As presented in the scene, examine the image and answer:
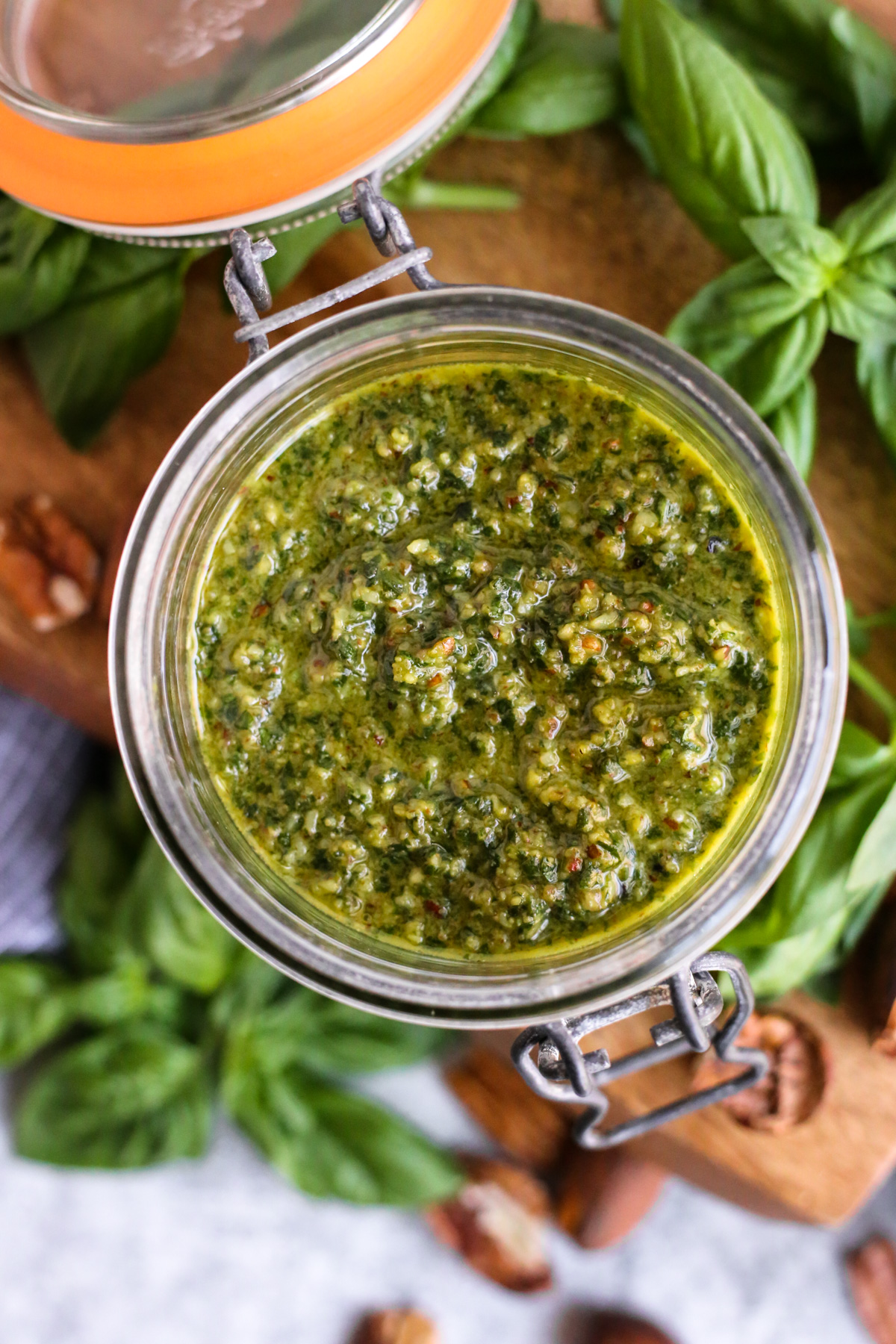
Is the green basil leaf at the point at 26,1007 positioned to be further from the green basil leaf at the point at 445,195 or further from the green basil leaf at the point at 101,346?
the green basil leaf at the point at 445,195

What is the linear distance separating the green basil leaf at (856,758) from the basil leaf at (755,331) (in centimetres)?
33

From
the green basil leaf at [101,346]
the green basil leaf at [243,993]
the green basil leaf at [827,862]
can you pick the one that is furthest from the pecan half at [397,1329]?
the green basil leaf at [101,346]

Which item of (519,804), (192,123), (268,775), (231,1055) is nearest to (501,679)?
(519,804)

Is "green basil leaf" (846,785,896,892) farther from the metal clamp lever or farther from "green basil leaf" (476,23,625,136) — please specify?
"green basil leaf" (476,23,625,136)

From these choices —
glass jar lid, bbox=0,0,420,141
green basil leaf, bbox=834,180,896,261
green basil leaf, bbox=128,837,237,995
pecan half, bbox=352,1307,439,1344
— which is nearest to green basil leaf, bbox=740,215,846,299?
green basil leaf, bbox=834,180,896,261

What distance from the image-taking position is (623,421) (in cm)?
99

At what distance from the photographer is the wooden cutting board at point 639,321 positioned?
1.23m

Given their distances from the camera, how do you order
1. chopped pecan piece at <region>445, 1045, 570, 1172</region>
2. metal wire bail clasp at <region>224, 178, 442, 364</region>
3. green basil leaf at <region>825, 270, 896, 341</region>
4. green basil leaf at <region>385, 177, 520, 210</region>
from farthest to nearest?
1. chopped pecan piece at <region>445, 1045, 570, 1172</region>
2. green basil leaf at <region>385, 177, 520, 210</region>
3. green basil leaf at <region>825, 270, 896, 341</region>
4. metal wire bail clasp at <region>224, 178, 442, 364</region>

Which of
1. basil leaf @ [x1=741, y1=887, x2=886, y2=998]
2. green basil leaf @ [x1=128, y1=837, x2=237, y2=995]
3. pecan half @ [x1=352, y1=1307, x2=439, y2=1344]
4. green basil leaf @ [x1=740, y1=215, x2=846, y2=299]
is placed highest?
green basil leaf @ [x1=740, y1=215, x2=846, y2=299]

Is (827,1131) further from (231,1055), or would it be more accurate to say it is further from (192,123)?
(192,123)

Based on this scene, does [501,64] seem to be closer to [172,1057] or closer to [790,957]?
[790,957]

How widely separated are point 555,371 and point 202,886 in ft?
1.74

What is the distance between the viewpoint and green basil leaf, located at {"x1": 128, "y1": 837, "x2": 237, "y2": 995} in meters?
1.29

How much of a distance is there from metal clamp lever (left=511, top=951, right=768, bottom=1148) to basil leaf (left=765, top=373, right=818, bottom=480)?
487 mm
